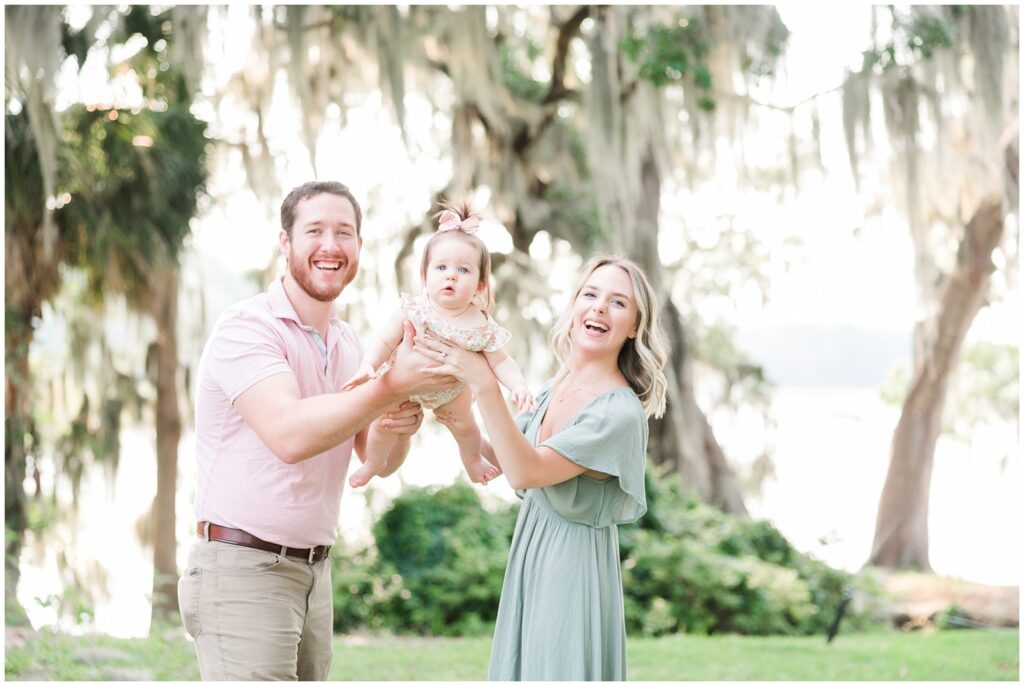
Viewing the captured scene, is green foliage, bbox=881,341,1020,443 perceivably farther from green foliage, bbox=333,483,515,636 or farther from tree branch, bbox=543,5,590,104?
green foliage, bbox=333,483,515,636

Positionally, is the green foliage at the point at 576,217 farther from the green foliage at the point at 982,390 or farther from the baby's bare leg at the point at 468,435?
the baby's bare leg at the point at 468,435

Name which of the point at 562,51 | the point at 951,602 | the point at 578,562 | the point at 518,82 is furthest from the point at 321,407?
the point at 951,602

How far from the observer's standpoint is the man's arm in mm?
2457

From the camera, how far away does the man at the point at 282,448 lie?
2.52 metres

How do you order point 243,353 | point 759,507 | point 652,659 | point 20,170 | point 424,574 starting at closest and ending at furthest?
point 243,353 < point 652,659 < point 20,170 < point 424,574 < point 759,507

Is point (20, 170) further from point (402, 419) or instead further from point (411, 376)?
point (411, 376)

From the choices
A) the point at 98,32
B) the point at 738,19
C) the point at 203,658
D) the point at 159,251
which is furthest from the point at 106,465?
the point at 203,658

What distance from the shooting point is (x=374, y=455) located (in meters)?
2.89

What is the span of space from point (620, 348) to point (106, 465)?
851cm

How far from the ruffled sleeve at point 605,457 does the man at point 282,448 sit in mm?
356

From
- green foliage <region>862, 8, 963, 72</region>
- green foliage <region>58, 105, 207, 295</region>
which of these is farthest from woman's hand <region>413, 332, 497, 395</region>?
green foliage <region>862, 8, 963, 72</region>

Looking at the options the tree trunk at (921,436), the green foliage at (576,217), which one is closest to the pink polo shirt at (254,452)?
the green foliage at (576,217)

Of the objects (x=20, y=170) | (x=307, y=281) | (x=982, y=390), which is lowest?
(x=307, y=281)

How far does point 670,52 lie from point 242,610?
629cm
